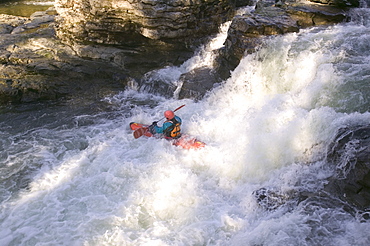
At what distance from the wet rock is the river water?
0.58 ft

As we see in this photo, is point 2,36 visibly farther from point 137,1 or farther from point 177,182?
point 177,182

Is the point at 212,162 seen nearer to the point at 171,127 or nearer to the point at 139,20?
the point at 171,127

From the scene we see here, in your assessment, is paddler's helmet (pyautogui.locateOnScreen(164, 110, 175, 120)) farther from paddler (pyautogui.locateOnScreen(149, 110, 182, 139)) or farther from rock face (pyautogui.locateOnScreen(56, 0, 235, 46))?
rock face (pyautogui.locateOnScreen(56, 0, 235, 46))

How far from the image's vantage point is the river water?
14.7 ft

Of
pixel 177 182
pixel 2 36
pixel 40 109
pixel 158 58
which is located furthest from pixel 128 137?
pixel 2 36

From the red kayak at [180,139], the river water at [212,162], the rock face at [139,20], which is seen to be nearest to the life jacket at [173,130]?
the red kayak at [180,139]

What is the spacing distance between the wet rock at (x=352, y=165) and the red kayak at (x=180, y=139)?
93.9 inches

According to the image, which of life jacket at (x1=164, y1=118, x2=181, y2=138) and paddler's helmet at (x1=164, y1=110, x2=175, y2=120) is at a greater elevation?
paddler's helmet at (x1=164, y1=110, x2=175, y2=120)

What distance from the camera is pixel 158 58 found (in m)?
9.66

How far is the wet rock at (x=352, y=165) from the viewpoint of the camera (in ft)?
14.0

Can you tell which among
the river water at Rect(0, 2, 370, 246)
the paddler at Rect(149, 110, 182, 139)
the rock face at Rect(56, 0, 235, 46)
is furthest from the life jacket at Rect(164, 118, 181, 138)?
the rock face at Rect(56, 0, 235, 46)

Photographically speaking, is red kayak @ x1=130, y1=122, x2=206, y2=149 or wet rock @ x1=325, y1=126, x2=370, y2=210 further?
red kayak @ x1=130, y1=122, x2=206, y2=149

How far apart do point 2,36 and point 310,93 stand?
9.16 m

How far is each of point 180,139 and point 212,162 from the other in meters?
0.97
